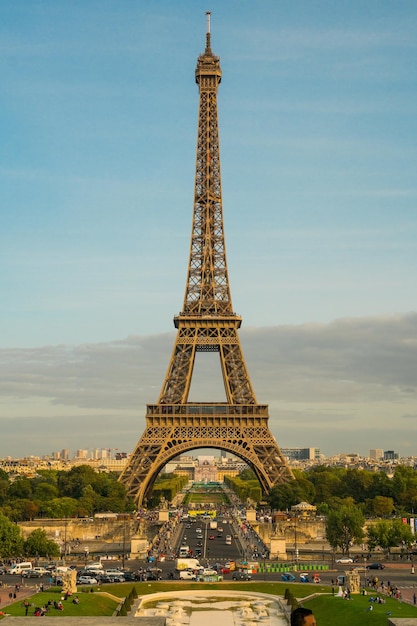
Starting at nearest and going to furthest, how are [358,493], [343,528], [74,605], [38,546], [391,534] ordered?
[74,605] → [38,546] → [391,534] → [343,528] → [358,493]

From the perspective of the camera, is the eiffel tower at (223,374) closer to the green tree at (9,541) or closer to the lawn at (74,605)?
the green tree at (9,541)

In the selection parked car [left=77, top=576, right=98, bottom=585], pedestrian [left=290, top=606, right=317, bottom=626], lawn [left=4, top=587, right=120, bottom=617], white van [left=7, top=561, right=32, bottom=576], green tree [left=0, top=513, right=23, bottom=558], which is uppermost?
pedestrian [left=290, top=606, right=317, bottom=626]

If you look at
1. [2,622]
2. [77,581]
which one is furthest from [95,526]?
[2,622]

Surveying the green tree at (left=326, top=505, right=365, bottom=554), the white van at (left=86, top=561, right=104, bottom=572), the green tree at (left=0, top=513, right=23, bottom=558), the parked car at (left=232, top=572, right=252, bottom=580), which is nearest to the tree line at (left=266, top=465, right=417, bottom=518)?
the green tree at (left=326, top=505, right=365, bottom=554)

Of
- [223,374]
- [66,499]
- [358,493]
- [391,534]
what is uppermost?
[223,374]

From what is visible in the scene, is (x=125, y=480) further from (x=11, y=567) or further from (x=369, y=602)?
(x=369, y=602)

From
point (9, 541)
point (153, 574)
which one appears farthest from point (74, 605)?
point (9, 541)

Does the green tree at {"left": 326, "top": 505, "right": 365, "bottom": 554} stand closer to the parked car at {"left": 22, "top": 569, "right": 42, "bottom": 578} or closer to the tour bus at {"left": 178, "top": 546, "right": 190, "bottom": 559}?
the tour bus at {"left": 178, "top": 546, "right": 190, "bottom": 559}

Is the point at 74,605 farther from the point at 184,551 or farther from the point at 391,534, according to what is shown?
the point at 391,534
